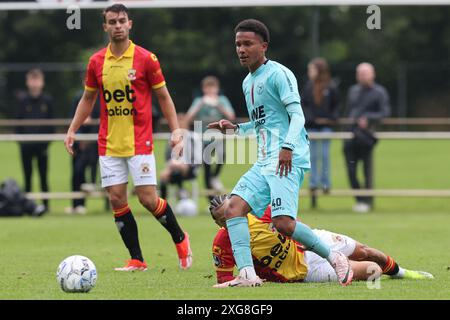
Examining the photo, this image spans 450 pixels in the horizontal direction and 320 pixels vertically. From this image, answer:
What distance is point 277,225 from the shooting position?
7871mm

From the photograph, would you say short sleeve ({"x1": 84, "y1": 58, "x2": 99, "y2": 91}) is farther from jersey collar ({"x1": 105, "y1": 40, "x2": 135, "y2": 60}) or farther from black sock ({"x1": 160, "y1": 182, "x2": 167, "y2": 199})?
black sock ({"x1": 160, "y1": 182, "x2": 167, "y2": 199})

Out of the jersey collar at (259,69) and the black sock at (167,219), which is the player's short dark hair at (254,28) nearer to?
the jersey collar at (259,69)

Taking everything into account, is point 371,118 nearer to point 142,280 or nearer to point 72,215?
point 72,215

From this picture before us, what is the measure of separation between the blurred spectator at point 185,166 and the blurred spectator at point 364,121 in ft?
8.35

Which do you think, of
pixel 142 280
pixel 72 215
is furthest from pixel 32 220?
pixel 142 280

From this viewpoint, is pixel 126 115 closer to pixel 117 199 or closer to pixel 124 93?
pixel 124 93

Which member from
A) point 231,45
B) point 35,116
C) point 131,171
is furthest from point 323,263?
point 231,45

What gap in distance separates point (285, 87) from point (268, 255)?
4.30 ft

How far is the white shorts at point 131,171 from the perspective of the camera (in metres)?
9.66

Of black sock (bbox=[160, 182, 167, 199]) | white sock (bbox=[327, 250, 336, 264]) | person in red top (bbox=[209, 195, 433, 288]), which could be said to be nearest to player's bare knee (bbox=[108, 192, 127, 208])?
person in red top (bbox=[209, 195, 433, 288])

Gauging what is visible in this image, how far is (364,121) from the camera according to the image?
17.0 meters

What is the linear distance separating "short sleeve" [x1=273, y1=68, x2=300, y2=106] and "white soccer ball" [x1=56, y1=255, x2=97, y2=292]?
1.93m

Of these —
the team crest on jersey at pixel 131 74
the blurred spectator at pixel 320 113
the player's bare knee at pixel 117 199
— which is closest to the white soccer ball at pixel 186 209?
the blurred spectator at pixel 320 113
